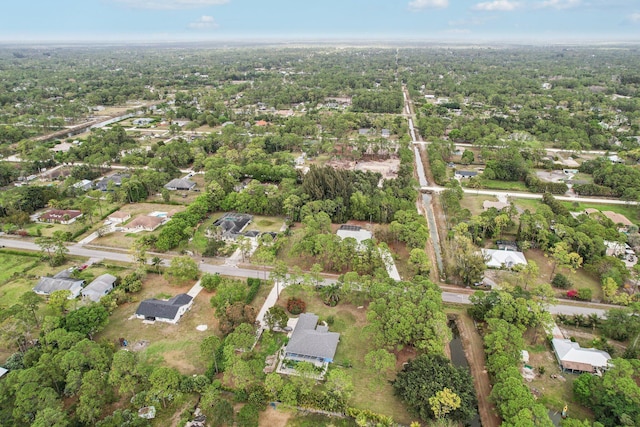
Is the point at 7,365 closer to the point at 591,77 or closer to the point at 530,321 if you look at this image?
the point at 530,321

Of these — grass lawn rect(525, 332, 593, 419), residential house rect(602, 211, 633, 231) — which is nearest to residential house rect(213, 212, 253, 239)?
grass lawn rect(525, 332, 593, 419)

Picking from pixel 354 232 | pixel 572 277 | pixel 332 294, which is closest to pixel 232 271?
pixel 332 294

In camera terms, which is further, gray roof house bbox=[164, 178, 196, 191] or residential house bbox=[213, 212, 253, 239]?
gray roof house bbox=[164, 178, 196, 191]

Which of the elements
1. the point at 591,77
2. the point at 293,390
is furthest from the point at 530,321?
the point at 591,77

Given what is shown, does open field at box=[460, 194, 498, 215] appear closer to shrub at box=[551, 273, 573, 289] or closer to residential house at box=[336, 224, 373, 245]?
shrub at box=[551, 273, 573, 289]

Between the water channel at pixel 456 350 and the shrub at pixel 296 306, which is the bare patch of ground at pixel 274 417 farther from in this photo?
the water channel at pixel 456 350

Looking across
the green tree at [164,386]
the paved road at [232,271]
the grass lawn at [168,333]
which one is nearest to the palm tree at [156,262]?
the paved road at [232,271]
